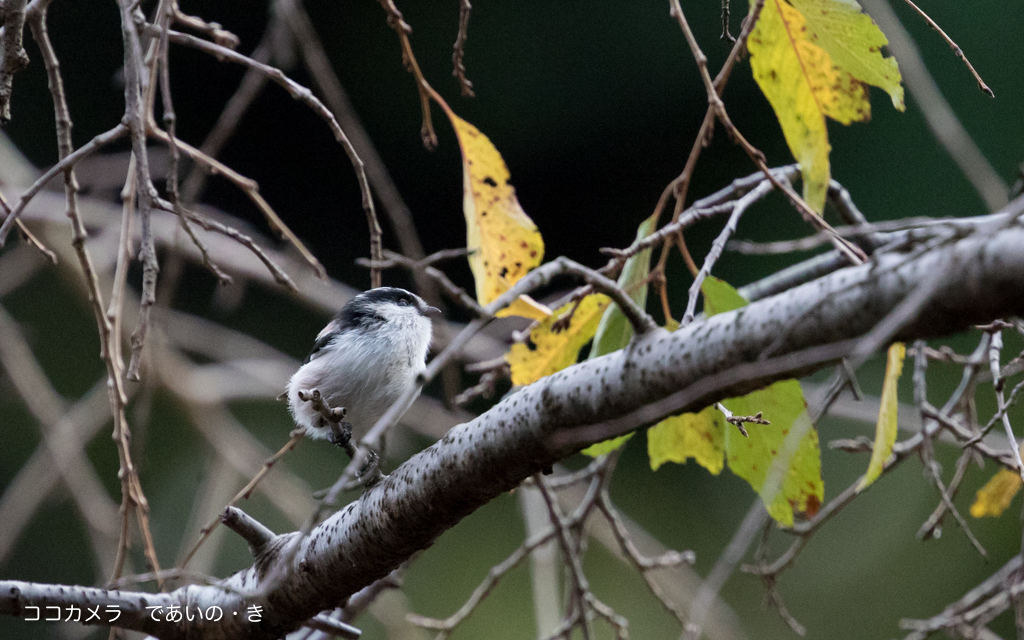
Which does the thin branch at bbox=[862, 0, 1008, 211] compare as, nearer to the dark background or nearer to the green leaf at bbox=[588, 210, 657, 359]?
the green leaf at bbox=[588, 210, 657, 359]

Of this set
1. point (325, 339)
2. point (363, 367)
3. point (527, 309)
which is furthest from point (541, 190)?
point (527, 309)

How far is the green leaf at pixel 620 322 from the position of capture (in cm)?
124

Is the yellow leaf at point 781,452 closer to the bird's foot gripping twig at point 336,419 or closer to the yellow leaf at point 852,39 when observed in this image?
the yellow leaf at point 852,39

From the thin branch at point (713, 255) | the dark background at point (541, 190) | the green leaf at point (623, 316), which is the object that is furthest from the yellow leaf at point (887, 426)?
the dark background at point (541, 190)

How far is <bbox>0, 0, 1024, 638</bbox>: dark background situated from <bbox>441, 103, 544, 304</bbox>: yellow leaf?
267 cm

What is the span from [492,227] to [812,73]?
0.53 meters

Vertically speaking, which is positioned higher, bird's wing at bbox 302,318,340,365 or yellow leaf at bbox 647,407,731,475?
bird's wing at bbox 302,318,340,365

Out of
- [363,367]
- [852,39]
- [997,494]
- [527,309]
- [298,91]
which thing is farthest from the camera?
[363,367]

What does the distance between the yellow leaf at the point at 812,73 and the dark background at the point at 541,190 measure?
2.69 m

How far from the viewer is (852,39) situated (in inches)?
44.0

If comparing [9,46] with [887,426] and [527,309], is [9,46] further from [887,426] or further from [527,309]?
[887,426]

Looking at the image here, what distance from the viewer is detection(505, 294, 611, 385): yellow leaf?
133cm

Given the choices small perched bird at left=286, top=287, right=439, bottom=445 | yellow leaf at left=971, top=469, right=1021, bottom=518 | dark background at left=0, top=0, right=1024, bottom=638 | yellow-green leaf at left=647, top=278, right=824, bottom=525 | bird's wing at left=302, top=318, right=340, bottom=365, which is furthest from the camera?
dark background at left=0, top=0, right=1024, bottom=638

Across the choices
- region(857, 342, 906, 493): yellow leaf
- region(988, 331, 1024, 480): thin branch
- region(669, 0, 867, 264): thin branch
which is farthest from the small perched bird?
region(988, 331, 1024, 480): thin branch
